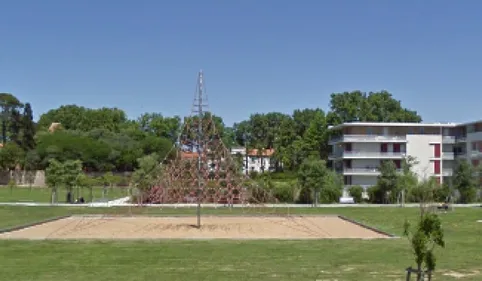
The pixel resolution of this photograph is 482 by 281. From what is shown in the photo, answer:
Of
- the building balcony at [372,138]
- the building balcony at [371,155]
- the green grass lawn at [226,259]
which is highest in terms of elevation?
the building balcony at [372,138]

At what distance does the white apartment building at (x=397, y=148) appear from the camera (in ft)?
242

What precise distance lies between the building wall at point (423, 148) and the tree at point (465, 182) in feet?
44.1

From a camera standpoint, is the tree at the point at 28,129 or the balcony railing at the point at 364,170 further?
the tree at the point at 28,129

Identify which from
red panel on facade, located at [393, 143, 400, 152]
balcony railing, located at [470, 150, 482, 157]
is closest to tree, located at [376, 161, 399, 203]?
balcony railing, located at [470, 150, 482, 157]

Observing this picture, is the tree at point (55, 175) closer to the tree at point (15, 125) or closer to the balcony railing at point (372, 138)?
the balcony railing at point (372, 138)

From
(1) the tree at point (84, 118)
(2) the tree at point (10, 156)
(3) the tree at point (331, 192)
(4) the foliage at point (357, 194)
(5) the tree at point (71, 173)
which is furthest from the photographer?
(1) the tree at point (84, 118)

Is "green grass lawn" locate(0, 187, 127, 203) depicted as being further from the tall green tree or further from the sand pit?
the tall green tree

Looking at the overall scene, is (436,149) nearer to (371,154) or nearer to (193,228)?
(371,154)

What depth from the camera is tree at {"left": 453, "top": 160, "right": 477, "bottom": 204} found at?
58.6 m

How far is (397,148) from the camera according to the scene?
74.9 metres

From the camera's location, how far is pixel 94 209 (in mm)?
44875

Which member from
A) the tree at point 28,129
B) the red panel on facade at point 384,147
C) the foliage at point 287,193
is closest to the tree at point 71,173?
the foliage at point 287,193

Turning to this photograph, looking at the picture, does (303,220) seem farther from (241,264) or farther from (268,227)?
(241,264)

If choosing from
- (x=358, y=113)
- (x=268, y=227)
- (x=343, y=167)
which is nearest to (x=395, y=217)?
(x=268, y=227)
